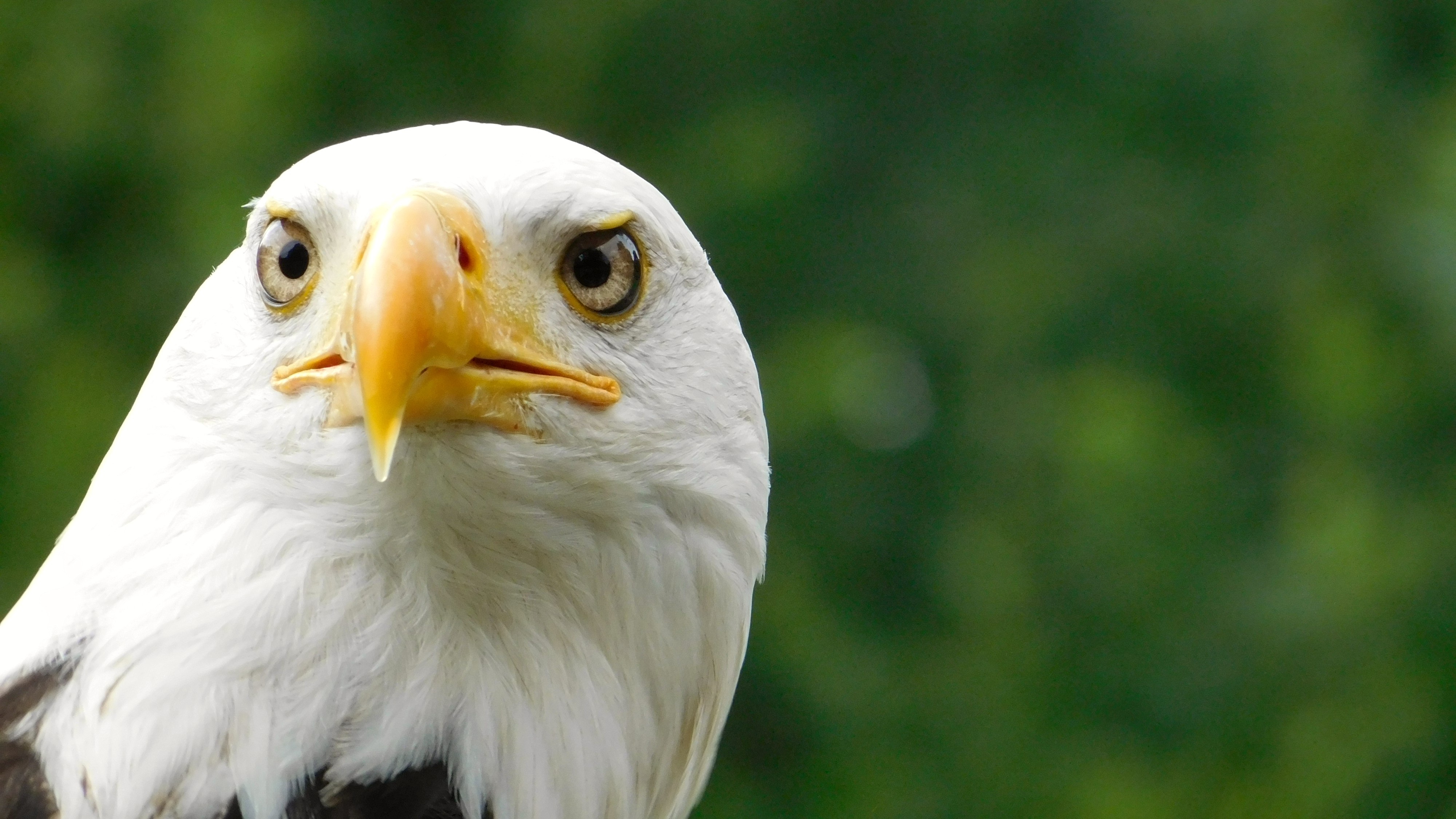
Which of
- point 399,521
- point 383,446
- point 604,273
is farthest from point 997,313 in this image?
point 383,446

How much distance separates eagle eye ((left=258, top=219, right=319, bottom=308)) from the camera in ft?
7.36

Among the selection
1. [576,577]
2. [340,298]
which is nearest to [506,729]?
[576,577]

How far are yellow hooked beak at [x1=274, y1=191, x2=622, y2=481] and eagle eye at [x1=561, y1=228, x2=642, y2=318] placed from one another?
119 mm

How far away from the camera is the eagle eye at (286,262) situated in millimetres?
2244

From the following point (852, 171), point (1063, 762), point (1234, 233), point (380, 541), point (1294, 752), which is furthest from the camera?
point (852, 171)

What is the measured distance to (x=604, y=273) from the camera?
239cm

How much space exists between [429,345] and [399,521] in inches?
14.3

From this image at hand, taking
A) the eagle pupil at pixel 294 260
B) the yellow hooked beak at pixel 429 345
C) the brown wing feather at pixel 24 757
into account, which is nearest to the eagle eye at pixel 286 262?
the eagle pupil at pixel 294 260

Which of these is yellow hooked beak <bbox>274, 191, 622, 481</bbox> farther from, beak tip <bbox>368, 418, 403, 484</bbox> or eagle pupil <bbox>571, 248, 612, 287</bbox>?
eagle pupil <bbox>571, 248, 612, 287</bbox>

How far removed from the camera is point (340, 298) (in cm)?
217

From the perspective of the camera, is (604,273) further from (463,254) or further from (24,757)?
(24,757)

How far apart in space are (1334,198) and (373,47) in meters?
4.05

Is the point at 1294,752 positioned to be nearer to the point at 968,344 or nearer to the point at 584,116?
the point at 968,344

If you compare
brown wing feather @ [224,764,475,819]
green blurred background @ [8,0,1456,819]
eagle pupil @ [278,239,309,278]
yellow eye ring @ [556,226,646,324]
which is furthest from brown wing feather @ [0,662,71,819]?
green blurred background @ [8,0,1456,819]
